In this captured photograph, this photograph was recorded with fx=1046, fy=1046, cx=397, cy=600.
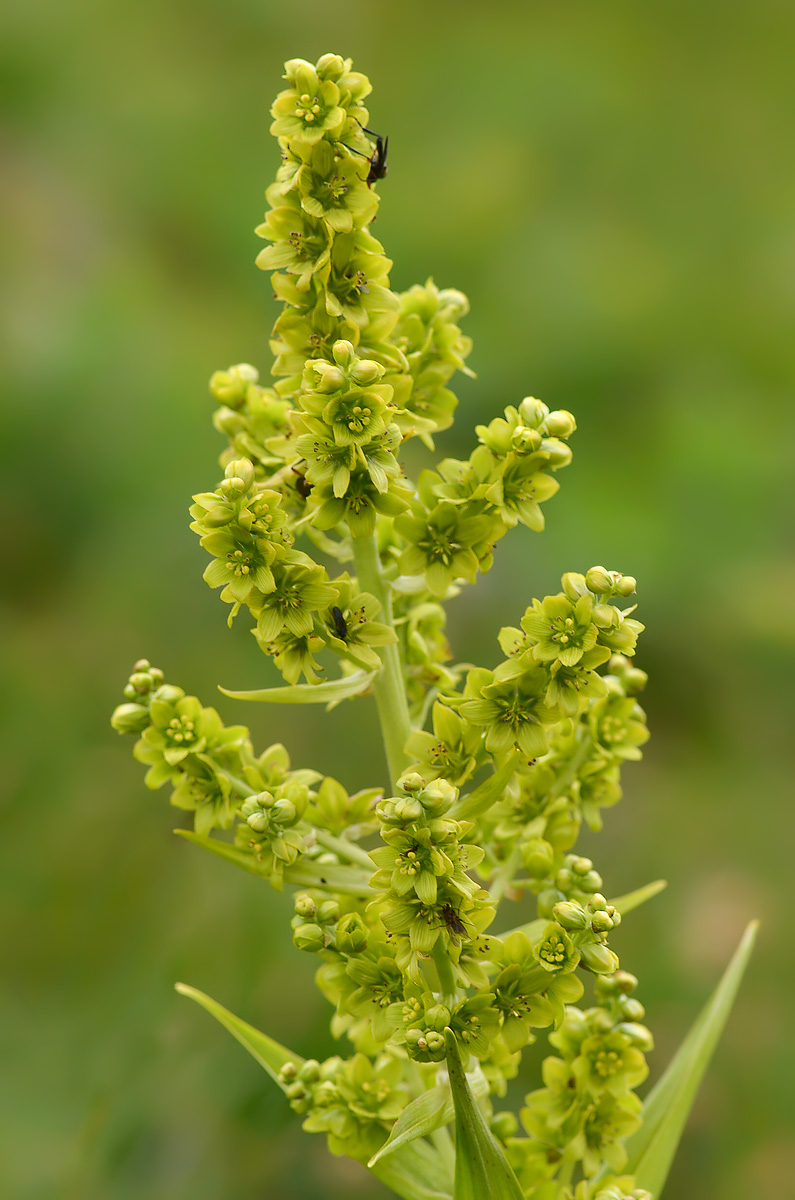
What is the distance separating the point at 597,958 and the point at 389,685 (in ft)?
1.84

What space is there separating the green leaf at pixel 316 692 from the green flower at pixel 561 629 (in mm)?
343

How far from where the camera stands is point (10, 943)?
3.78 meters

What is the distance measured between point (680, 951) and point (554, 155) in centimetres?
389

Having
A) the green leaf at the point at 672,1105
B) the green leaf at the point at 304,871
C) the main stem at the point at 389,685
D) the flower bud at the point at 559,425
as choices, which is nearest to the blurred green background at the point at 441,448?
the green leaf at the point at 672,1105

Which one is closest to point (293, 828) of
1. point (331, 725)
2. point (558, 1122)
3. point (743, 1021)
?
point (558, 1122)

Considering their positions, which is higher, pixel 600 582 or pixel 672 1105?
pixel 600 582

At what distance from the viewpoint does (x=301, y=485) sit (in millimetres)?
1752

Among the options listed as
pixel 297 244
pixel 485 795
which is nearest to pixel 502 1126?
pixel 485 795

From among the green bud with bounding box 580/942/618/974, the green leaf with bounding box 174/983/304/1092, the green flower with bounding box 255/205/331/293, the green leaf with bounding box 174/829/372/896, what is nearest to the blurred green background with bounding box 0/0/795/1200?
the green leaf with bounding box 174/983/304/1092

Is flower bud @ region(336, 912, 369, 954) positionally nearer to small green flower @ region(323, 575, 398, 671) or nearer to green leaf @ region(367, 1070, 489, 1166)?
green leaf @ region(367, 1070, 489, 1166)

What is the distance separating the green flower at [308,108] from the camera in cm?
158

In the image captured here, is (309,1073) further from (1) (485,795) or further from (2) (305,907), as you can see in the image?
(1) (485,795)

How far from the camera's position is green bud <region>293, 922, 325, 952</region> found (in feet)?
5.55

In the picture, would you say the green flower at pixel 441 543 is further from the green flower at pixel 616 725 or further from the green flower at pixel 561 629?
the green flower at pixel 616 725
